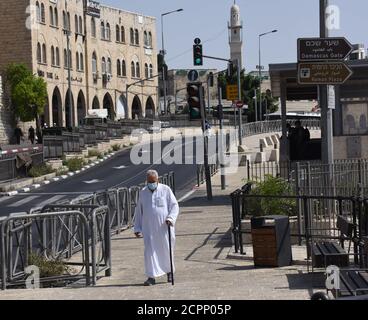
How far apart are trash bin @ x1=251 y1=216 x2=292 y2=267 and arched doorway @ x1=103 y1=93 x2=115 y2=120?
8408 centimetres

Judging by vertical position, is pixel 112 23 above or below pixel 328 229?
above

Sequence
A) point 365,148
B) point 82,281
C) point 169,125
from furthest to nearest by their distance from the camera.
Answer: point 169,125
point 365,148
point 82,281

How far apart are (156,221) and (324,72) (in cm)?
465

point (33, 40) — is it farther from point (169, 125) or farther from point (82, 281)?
point (82, 281)

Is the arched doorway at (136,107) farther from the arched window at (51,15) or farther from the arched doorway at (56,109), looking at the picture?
the arched window at (51,15)

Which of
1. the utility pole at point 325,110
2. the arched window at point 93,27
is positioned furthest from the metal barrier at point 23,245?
the arched window at point 93,27

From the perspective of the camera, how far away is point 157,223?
13.0 m

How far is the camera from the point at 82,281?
44.1 ft

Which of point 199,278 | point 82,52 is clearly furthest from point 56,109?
point 199,278

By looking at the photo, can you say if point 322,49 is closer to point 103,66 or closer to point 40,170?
point 40,170

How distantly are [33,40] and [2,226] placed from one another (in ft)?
221

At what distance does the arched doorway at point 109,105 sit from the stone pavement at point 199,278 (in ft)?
255

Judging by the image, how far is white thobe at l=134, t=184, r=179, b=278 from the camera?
42.3 ft
